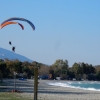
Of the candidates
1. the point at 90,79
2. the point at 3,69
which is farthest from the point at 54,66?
the point at 3,69

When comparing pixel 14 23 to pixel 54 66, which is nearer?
pixel 14 23

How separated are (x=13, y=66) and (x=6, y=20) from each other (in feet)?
260

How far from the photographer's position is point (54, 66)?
428ft

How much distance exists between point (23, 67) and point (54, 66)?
26063 millimetres

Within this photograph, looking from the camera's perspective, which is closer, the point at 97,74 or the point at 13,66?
the point at 13,66

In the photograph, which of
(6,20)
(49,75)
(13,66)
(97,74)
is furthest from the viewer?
(97,74)

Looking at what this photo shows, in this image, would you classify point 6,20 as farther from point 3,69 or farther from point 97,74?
point 97,74

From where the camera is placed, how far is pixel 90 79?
12962cm

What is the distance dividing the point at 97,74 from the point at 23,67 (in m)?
34.0

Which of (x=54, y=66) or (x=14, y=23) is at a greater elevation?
(x=54, y=66)

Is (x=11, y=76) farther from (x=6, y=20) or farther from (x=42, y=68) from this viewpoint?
(x=6, y=20)

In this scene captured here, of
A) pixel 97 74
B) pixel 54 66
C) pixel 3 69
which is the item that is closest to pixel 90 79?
pixel 97 74

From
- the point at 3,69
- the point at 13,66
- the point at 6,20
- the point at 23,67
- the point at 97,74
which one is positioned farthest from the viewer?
the point at 97,74

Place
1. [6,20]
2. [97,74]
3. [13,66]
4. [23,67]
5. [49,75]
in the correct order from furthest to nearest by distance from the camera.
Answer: [97,74]
[49,75]
[23,67]
[13,66]
[6,20]
